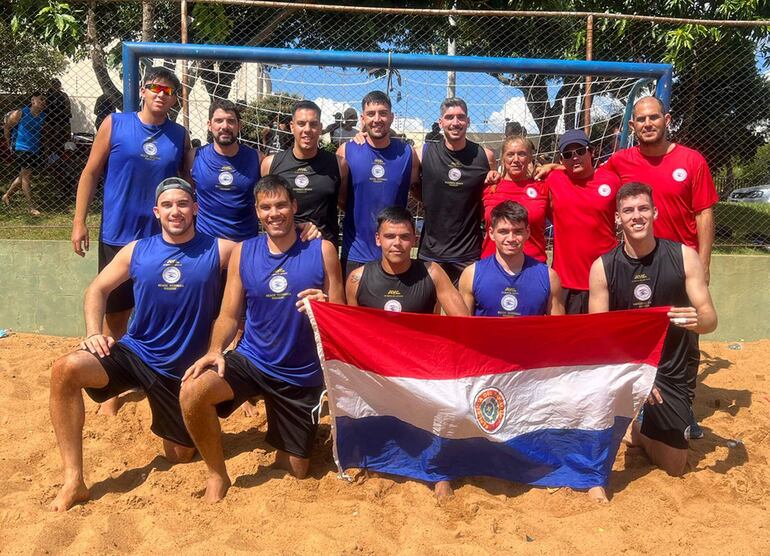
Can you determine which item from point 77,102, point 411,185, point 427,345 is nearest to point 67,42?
point 77,102

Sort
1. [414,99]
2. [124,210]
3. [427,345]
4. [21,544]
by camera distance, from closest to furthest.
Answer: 1. [21,544]
2. [427,345]
3. [124,210]
4. [414,99]

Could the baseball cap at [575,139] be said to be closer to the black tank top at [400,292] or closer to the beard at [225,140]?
the black tank top at [400,292]

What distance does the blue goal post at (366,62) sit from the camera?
5.91 m

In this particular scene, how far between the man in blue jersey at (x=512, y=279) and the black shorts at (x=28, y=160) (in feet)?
22.0

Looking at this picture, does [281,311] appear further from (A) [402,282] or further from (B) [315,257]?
(A) [402,282]

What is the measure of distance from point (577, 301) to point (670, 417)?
1.09m

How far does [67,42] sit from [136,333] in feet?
18.5

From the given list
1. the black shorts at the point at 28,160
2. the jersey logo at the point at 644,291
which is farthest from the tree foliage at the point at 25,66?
the jersey logo at the point at 644,291

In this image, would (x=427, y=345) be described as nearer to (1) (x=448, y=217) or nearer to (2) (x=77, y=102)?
(1) (x=448, y=217)

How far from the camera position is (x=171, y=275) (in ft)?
14.2

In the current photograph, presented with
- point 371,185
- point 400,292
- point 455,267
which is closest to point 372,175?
point 371,185

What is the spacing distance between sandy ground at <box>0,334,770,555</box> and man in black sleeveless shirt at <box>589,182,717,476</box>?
252 millimetres

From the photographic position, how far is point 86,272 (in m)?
7.51

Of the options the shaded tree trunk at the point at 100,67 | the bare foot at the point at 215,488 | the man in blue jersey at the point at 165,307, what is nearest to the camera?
the bare foot at the point at 215,488
